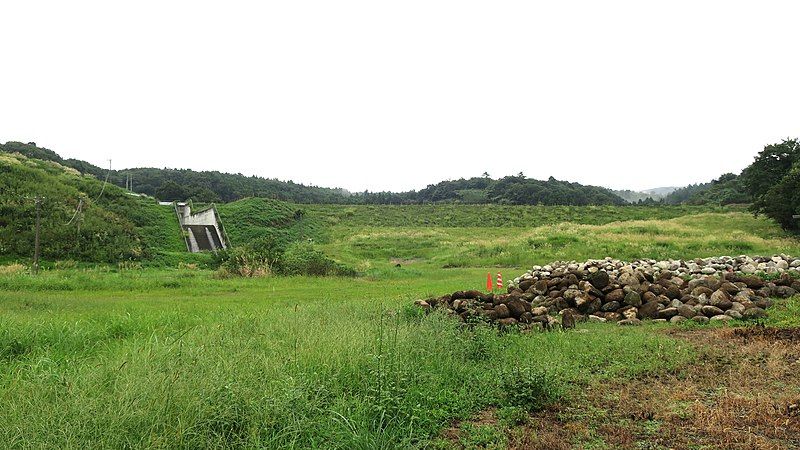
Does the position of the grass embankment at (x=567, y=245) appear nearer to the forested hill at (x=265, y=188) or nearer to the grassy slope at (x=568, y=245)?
the grassy slope at (x=568, y=245)

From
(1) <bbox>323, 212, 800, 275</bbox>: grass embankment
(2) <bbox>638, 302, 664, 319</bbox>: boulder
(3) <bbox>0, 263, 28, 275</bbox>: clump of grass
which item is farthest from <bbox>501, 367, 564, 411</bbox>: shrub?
(3) <bbox>0, 263, 28, 275</bbox>: clump of grass

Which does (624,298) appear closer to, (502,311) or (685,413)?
(502,311)

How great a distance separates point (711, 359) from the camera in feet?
22.5

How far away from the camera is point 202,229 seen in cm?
3847

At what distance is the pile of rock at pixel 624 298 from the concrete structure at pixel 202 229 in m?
25.4

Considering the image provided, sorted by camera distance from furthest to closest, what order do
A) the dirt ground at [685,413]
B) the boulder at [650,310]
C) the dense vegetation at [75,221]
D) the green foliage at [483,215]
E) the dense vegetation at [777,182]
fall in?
the green foliage at [483,215]
the dense vegetation at [777,182]
the dense vegetation at [75,221]
the boulder at [650,310]
the dirt ground at [685,413]

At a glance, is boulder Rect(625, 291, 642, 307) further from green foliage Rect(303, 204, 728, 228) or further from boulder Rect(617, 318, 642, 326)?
green foliage Rect(303, 204, 728, 228)

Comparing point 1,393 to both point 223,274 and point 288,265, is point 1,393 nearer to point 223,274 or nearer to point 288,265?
point 223,274

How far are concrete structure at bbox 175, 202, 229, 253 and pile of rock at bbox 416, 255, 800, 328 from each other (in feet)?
83.3

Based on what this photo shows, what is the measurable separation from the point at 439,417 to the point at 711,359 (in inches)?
168

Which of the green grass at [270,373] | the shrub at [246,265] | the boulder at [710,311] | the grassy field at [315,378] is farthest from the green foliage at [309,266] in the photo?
the boulder at [710,311]

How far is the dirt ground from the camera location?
436 centimetres

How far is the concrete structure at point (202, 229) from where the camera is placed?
3484 centimetres

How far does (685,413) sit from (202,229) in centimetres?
3784
